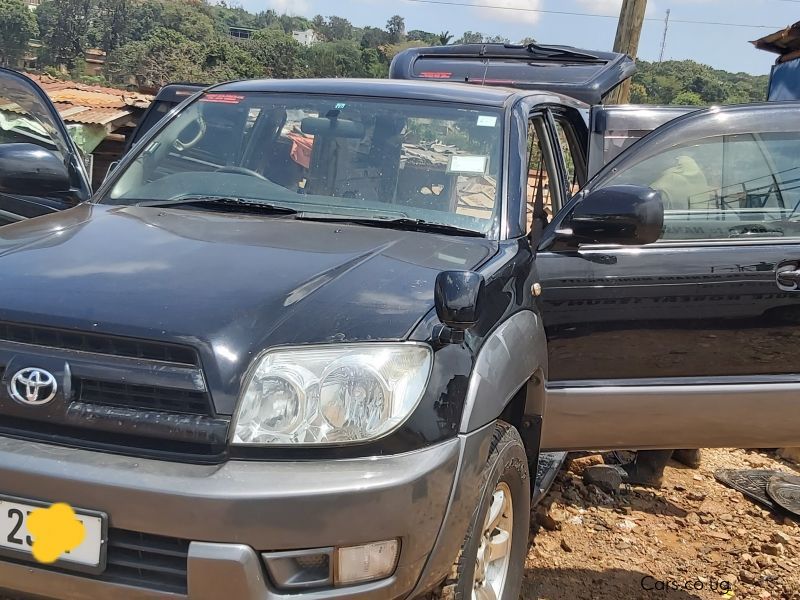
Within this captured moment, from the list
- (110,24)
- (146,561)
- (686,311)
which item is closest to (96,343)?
(146,561)

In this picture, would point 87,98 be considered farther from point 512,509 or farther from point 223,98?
point 512,509

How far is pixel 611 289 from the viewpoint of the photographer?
3.12 metres

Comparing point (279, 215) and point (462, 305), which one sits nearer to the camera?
point (462, 305)

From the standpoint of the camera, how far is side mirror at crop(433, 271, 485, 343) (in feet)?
6.90

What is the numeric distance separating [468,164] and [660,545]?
202 centimetres

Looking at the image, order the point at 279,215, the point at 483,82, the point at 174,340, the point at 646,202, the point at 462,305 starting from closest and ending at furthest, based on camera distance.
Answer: the point at 174,340 < the point at 462,305 < the point at 646,202 < the point at 279,215 < the point at 483,82

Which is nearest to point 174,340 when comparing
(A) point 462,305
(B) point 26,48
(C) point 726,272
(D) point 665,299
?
(A) point 462,305

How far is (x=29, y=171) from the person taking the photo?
3.46m

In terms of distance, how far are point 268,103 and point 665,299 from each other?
1748 millimetres

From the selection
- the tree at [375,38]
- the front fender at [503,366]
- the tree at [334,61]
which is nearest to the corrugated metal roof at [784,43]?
the front fender at [503,366]

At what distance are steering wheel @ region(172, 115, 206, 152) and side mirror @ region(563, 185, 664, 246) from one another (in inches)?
61.8

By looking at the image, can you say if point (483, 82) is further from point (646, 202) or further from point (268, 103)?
point (646, 202)

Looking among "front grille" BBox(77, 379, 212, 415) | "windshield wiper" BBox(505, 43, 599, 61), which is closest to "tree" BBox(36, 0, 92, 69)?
"windshield wiper" BBox(505, 43, 599, 61)

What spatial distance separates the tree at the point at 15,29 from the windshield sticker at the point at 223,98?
73.7m
